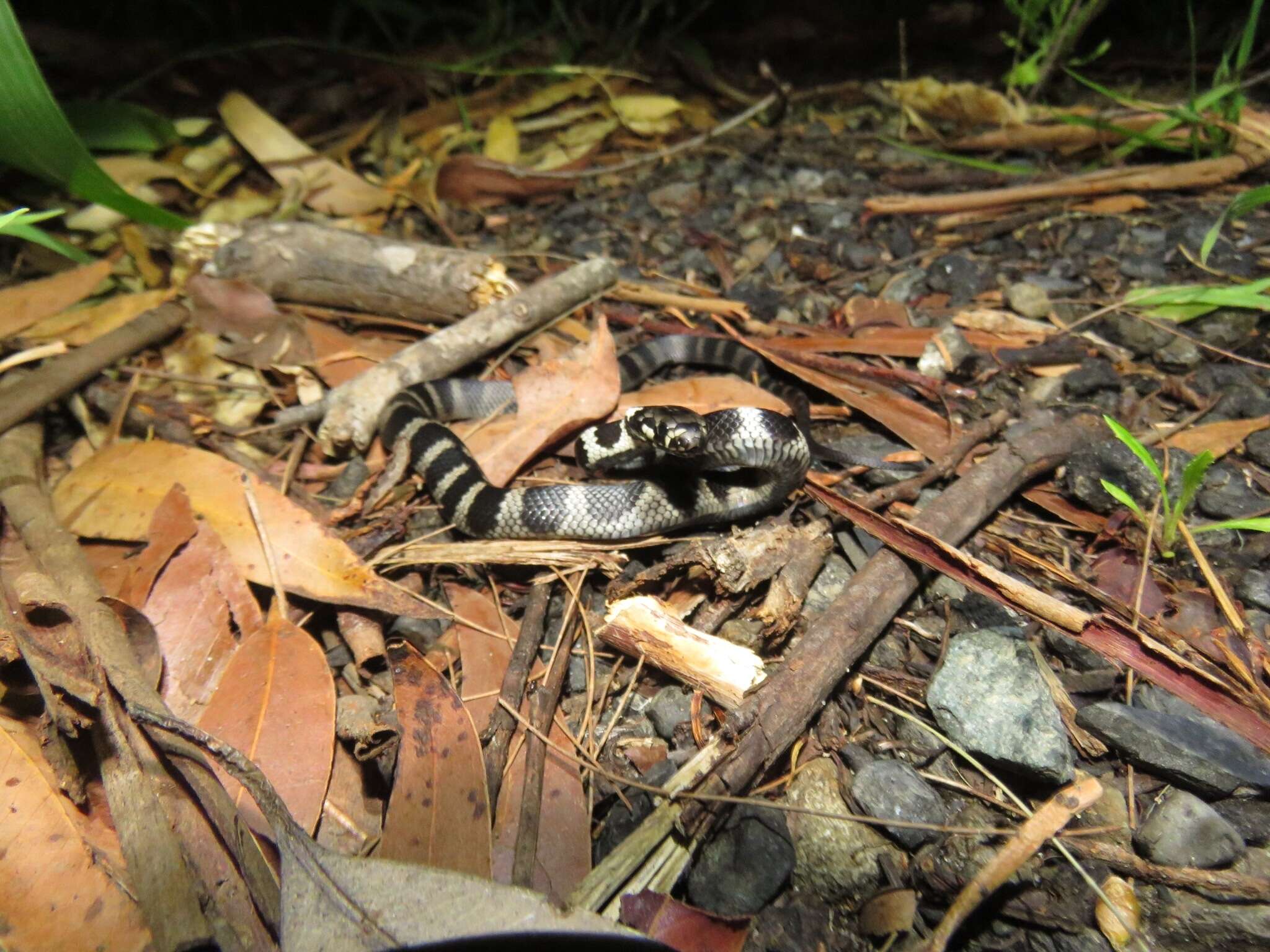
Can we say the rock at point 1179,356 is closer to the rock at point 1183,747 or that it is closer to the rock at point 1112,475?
the rock at point 1112,475

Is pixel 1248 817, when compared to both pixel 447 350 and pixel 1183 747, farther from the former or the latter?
pixel 447 350

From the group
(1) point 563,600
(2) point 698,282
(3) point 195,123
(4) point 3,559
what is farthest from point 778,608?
(3) point 195,123

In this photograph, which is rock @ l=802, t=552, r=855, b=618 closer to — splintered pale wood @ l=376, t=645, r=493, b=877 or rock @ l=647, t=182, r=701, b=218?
splintered pale wood @ l=376, t=645, r=493, b=877

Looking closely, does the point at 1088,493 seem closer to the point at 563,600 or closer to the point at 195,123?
the point at 563,600

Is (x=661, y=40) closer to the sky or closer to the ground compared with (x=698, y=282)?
closer to the sky

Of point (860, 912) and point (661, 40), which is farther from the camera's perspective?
point (661, 40)

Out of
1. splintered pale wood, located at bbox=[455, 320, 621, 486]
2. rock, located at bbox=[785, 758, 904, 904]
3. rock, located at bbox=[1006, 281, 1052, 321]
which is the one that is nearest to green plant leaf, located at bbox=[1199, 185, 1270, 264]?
rock, located at bbox=[1006, 281, 1052, 321]
